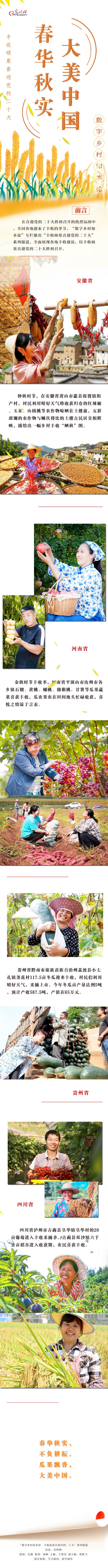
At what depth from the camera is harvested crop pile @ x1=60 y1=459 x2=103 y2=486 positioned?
5465 mm

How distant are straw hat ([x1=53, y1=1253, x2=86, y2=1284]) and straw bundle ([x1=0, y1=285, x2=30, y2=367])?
468cm

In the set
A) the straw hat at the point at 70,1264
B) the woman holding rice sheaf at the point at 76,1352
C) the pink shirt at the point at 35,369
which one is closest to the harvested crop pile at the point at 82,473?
the pink shirt at the point at 35,369

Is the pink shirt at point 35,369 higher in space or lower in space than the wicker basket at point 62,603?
higher

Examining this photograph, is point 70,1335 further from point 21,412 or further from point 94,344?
point 94,344

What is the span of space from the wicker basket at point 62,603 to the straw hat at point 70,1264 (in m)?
3.29

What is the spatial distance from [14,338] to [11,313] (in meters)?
0.13

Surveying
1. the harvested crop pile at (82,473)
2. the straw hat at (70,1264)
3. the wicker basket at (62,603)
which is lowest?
the straw hat at (70,1264)

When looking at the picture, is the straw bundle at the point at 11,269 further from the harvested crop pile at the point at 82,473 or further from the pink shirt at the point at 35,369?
the harvested crop pile at the point at 82,473

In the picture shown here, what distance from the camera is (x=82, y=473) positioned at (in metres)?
5.50

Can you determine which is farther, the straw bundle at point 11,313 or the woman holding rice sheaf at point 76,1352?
the straw bundle at point 11,313

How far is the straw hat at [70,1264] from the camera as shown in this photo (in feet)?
17.0

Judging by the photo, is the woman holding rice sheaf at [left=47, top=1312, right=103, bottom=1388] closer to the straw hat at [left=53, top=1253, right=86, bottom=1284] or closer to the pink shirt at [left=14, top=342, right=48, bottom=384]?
the straw hat at [left=53, top=1253, right=86, bottom=1284]
